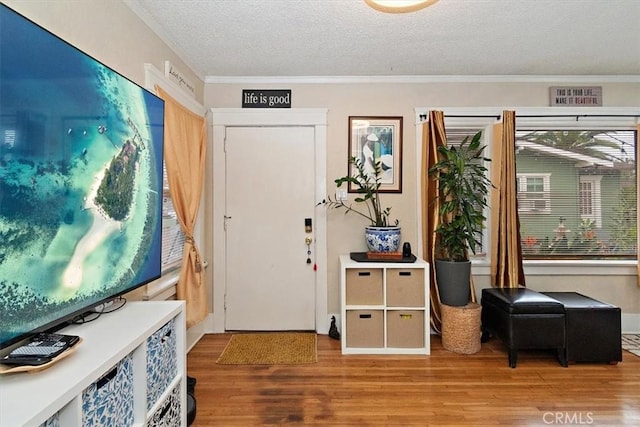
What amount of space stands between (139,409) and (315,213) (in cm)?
219

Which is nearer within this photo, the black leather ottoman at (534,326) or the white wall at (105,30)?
the white wall at (105,30)

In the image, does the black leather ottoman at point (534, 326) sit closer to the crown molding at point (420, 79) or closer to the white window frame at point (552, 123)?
the white window frame at point (552, 123)

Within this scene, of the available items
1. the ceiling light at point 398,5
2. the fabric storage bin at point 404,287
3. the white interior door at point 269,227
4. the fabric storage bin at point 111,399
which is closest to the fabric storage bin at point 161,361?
the fabric storage bin at point 111,399

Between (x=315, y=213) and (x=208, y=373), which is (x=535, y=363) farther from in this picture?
(x=208, y=373)

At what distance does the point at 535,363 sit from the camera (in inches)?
103

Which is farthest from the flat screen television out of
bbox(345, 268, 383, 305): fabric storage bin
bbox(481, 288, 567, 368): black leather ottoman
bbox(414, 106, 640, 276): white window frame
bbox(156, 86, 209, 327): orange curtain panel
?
bbox(481, 288, 567, 368): black leather ottoman

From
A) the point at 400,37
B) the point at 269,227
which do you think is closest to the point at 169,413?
the point at 269,227

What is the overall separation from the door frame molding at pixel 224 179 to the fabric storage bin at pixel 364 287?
47 cm

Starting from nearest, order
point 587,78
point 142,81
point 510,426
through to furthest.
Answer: point 510,426, point 142,81, point 587,78

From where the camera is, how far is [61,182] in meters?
1.17

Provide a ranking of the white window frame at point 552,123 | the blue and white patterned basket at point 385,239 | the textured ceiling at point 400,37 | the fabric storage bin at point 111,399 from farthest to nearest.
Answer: the white window frame at point 552,123 < the blue and white patterned basket at point 385,239 < the textured ceiling at point 400,37 < the fabric storage bin at point 111,399

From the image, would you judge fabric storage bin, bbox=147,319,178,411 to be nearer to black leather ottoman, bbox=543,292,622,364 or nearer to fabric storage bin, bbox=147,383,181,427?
fabric storage bin, bbox=147,383,181,427

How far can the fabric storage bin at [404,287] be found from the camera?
2.79 meters

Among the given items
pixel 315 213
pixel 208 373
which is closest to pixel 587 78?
pixel 315 213
